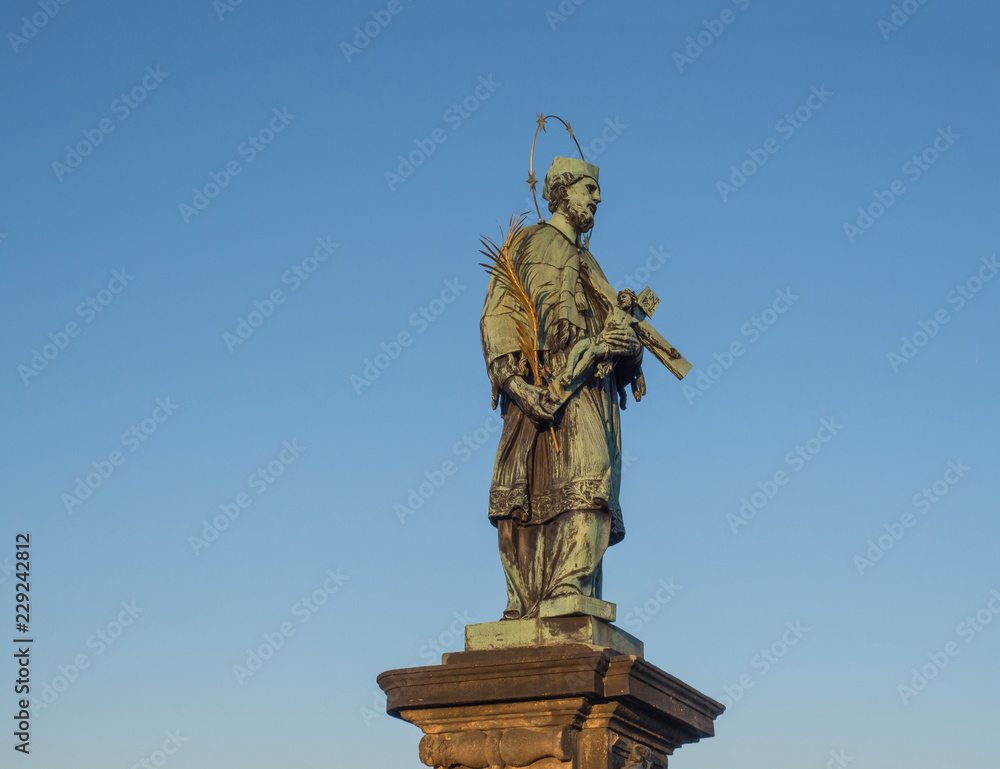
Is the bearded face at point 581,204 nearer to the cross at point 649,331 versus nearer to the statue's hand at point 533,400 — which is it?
the cross at point 649,331

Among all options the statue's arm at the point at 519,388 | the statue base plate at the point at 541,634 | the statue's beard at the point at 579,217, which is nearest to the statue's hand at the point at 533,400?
the statue's arm at the point at 519,388

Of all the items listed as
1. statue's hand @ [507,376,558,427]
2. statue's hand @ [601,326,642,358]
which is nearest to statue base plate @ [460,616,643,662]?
statue's hand @ [507,376,558,427]

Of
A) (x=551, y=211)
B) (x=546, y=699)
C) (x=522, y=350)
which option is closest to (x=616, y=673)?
(x=546, y=699)

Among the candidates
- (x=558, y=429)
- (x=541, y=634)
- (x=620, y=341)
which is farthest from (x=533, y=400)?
(x=541, y=634)

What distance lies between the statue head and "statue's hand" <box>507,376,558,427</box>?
1.59m

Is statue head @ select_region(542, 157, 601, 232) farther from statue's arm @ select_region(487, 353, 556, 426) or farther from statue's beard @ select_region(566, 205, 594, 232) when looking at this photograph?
statue's arm @ select_region(487, 353, 556, 426)

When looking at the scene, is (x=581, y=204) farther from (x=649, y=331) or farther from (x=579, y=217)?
(x=649, y=331)

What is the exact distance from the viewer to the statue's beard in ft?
35.9

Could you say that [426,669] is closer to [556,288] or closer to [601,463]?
[601,463]

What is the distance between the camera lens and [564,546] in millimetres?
9805

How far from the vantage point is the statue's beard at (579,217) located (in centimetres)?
1094

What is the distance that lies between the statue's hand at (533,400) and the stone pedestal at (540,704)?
144 cm

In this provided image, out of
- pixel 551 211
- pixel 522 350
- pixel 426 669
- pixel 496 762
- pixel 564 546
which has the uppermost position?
pixel 551 211

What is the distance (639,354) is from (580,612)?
7.09 ft
